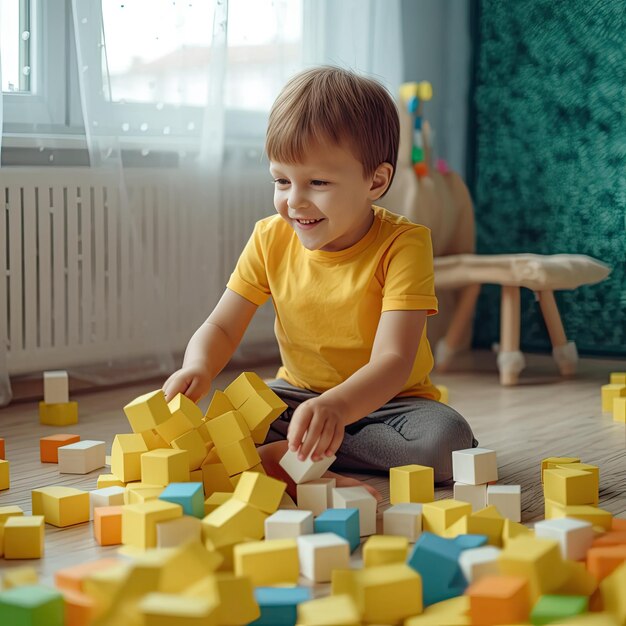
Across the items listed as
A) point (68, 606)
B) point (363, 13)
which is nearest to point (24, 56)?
point (363, 13)

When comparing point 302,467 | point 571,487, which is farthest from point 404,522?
point 571,487

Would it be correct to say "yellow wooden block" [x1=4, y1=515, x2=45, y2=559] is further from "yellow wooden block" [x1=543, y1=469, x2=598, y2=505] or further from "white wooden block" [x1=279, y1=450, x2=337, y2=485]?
"yellow wooden block" [x1=543, y1=469, x2=598, y2=505]

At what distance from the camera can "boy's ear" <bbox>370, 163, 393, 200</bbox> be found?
1.62m

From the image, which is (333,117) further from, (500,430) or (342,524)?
(500,430)

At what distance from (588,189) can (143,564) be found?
2400 mm

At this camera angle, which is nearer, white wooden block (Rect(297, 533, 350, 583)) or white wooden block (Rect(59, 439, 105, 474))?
white wooden block (Rect(297, 533, 350, 583))

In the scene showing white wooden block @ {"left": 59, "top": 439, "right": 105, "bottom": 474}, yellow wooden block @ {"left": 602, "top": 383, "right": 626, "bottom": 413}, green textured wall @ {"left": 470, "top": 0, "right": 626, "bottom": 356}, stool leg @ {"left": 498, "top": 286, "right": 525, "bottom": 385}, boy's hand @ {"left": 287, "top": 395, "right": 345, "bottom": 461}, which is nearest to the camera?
boy's hand @ {"left": 287, "top": 395, "right": 345, "bottom": 461}

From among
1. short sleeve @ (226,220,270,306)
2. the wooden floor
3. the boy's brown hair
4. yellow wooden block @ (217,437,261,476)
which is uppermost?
the boy's brown hair

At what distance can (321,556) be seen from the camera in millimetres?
1171

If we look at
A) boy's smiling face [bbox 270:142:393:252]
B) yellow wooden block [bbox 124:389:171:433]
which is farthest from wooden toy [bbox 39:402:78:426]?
boy's smiling face [bbox 270:142:393:252]

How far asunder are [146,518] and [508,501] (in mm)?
508

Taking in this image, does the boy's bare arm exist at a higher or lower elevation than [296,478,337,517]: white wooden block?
higher

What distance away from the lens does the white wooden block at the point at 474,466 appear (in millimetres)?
1480

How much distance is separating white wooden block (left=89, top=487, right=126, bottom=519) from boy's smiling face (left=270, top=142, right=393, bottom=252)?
0.48 metres
